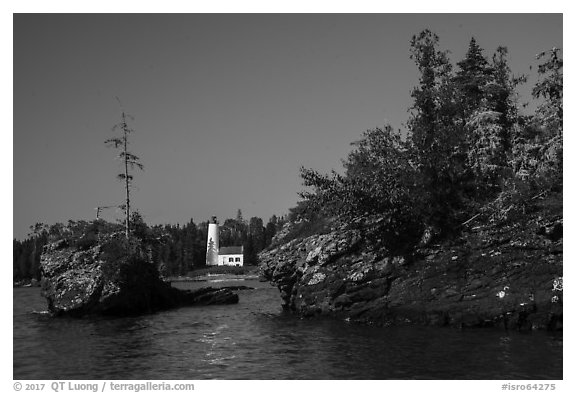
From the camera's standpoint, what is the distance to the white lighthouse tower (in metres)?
153

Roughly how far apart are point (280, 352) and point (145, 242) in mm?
26652

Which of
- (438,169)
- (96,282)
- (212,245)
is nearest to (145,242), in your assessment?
(96,282)

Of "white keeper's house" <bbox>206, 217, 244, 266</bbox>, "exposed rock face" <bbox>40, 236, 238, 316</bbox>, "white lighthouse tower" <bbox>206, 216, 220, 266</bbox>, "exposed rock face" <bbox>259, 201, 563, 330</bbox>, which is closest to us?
"exposed rock face" <bbox>259, 201, 563, 330</bbox>

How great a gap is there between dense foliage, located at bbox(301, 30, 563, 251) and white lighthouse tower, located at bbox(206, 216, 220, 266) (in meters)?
117

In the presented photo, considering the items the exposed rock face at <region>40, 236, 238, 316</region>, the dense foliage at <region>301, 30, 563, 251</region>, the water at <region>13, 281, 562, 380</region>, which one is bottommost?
the water at <region>13, 281, 562, 380</region>

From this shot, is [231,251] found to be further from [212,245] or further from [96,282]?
[96,282]

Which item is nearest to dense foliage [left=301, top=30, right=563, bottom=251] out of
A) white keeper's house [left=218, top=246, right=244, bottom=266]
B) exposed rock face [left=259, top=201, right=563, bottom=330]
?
exposed rock face [left=259, top=201, right=563, bottom=330]

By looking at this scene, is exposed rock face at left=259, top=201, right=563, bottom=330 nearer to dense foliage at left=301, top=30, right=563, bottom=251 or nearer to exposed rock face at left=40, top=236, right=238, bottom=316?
dense foliage at left=301, top=30, right=563, bottom=251

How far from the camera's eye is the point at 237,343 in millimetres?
25781

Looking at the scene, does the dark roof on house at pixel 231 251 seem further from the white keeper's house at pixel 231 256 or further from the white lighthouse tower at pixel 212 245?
the white lighthouse tower at pixel 212 245

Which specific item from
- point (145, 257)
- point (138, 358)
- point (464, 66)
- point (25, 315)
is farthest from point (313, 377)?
point (464, 66)

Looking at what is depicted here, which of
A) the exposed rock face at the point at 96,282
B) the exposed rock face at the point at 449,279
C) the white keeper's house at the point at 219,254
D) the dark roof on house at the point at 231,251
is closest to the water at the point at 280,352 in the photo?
the exposed rock face at the point at 449,279

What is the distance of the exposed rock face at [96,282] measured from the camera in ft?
129

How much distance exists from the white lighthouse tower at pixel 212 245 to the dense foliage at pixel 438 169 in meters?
117
